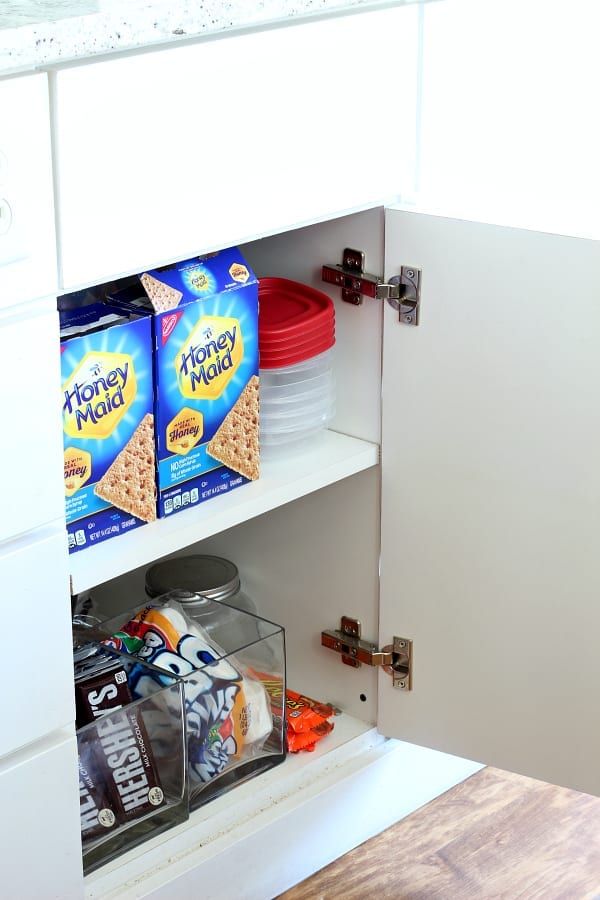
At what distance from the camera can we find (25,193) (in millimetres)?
1144

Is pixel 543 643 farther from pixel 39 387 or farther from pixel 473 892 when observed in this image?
pixel 39 387

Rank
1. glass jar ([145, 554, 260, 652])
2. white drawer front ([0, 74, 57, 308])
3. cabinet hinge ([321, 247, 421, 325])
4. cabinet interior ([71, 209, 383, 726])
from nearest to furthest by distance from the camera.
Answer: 1. white drawer front ([0, 74, 57, 308])
2. cabinet hinge ([321, 247, 421, 325])
3. cabinet interior ([71, 209, 383, 726])
4. glass jar ([145, 554, 260, 652])

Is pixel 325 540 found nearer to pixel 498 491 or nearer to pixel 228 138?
pixel 498 491

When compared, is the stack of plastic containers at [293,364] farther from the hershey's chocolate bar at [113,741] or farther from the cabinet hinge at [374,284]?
the hershey's chocolate bar at [113,741]

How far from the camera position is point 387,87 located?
5.01 ft

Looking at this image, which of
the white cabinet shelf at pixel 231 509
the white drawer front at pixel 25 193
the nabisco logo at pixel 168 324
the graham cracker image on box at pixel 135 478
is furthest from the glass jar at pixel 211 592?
the white drawer front at pixel 25 193

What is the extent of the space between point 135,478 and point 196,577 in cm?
45

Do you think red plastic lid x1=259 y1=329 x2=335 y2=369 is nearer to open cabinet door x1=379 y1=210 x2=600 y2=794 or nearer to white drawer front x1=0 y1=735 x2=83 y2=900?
open cabinet door x1=379 y1=210 x2=600 y2=794

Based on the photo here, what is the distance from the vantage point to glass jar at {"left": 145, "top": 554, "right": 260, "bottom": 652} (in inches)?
71.1

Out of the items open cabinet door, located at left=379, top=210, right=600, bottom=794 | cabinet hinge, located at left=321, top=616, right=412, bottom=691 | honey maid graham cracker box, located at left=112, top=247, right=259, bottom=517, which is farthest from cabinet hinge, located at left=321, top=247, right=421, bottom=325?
cabinet hinge, located at left=321, top=616, right=412, bottom=691

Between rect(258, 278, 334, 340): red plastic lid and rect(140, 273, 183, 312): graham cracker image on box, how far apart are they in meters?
0.20

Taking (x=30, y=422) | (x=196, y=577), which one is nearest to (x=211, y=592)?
(x=196, y=577)

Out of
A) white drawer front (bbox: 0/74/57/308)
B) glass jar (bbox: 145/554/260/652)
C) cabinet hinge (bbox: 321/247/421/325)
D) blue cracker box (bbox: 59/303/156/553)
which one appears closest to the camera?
white drawer front (bbox: 0/74/57/308)

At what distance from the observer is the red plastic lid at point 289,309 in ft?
5.30
